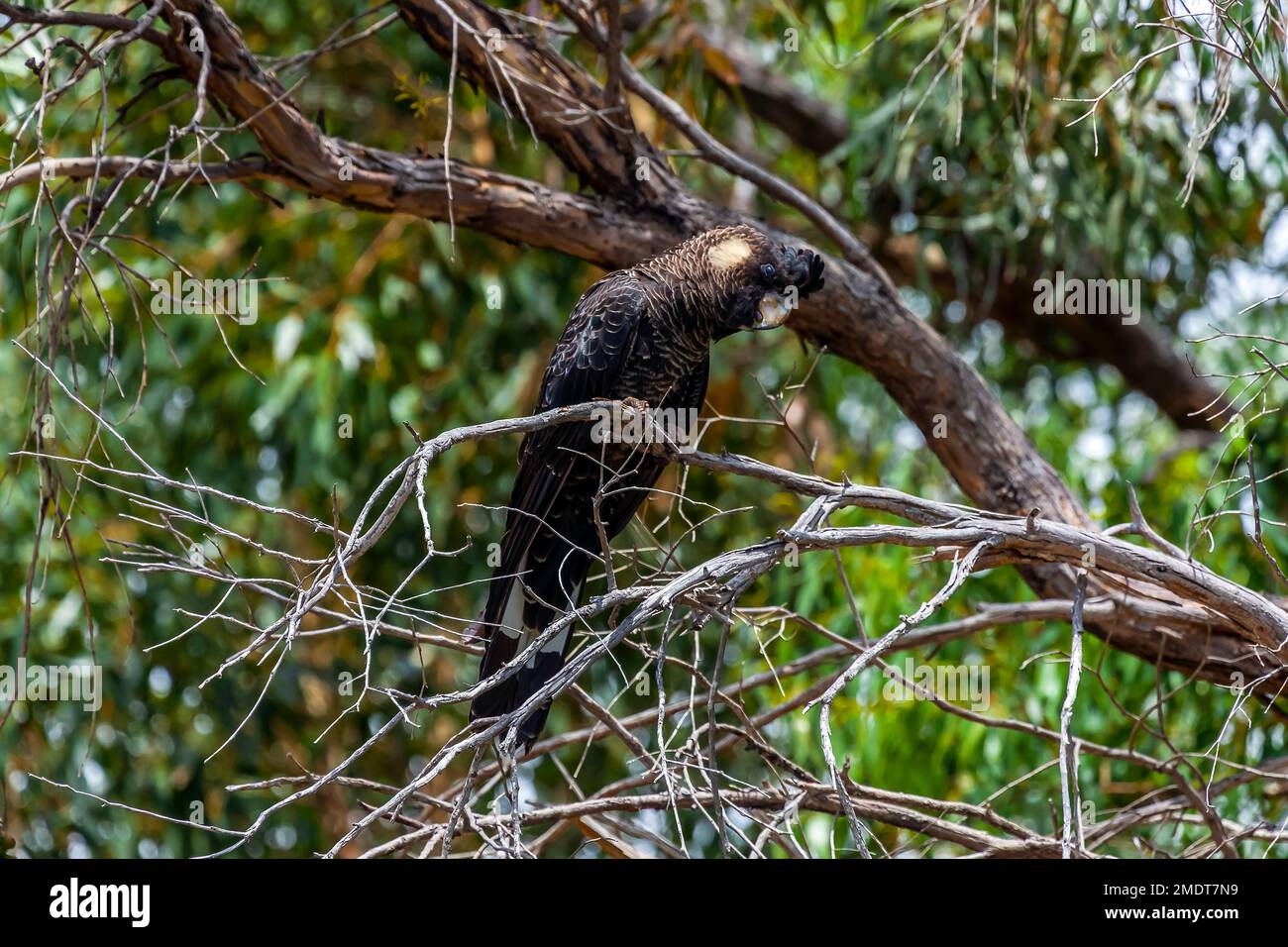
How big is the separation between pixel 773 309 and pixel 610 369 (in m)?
0.45

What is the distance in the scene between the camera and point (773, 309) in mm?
3166

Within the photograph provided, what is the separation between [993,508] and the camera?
3318 millimetres

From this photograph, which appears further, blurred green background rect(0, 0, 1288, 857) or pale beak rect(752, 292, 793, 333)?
blurred green background rect(0, 0, 1288, 857)

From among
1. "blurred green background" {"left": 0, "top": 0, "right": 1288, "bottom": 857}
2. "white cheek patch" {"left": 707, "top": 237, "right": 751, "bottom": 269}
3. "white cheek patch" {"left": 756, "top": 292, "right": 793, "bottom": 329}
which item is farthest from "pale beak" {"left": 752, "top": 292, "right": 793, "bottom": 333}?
"blurred green background" {"left": 0, "top": 0, "right": 1288, "bottom": 857}

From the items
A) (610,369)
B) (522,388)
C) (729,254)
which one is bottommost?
(610,369)

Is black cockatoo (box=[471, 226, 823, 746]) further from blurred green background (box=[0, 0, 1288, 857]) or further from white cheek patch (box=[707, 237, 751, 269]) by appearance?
blurred green background (box=[0, 0, 1288, 857])

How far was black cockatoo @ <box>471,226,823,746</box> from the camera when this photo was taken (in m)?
3.18

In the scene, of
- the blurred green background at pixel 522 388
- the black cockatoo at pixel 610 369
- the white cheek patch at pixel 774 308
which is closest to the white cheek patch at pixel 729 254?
the black cockatoo at pixel 610 369

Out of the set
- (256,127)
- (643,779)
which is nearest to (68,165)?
(256,127)

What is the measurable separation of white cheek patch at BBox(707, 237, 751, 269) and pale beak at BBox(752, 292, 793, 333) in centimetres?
12

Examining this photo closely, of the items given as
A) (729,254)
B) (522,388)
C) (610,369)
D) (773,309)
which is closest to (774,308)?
(773,309)

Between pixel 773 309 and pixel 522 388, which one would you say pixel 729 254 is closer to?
pixel 773 309

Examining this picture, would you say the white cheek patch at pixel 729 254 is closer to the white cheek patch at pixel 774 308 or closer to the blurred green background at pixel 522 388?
the white cheek patch at pixel 774 308
